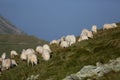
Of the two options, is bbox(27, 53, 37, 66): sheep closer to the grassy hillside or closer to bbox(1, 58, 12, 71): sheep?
the grassy hillside

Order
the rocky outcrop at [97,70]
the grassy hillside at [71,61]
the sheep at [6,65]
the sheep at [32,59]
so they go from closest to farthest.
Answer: the rocky outcrop at [97,70]
the grassy hillside at [71,61]
the sheep at [32,59]
the sheep at [6,65]

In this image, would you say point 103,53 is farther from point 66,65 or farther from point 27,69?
point 27,69

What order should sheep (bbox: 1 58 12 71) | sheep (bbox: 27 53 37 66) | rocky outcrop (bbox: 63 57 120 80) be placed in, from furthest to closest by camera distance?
sheep (bbox: 1 58 12 71) < sheep (bbox: 27 53 37 66) < rocky outcrop (bbox: 63 57 120 80)

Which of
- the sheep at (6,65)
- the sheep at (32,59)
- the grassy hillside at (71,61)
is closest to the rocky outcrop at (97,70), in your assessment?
the grassy hillside at (71,61)

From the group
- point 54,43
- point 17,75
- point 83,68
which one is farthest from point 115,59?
point 54,43

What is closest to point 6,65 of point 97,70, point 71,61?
point 71,61

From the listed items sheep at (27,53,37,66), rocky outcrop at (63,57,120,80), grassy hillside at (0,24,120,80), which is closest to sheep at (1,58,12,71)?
grassy hillside at (0,24,120,80)

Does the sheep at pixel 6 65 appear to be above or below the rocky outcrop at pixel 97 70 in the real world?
above

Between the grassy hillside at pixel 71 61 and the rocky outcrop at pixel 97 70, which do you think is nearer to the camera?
the rocky outcrop at pixel 97 70

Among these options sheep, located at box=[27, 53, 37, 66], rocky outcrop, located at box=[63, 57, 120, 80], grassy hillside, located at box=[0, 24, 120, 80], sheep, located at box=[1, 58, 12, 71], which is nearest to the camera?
rocky outcrop, located at box=[63, 57, 120, 80]

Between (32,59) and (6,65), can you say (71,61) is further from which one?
(6,65)

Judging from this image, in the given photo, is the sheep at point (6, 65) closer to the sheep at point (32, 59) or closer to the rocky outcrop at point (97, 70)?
the sheep at point (32, 59)

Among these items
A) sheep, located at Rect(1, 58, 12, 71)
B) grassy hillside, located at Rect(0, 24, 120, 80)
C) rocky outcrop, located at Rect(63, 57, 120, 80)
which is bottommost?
rocky outcrop, located at Rect(63, 57, 120, 80)

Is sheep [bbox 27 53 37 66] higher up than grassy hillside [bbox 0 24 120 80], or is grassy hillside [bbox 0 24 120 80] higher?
sheep [bbox 27 53 37 66]
